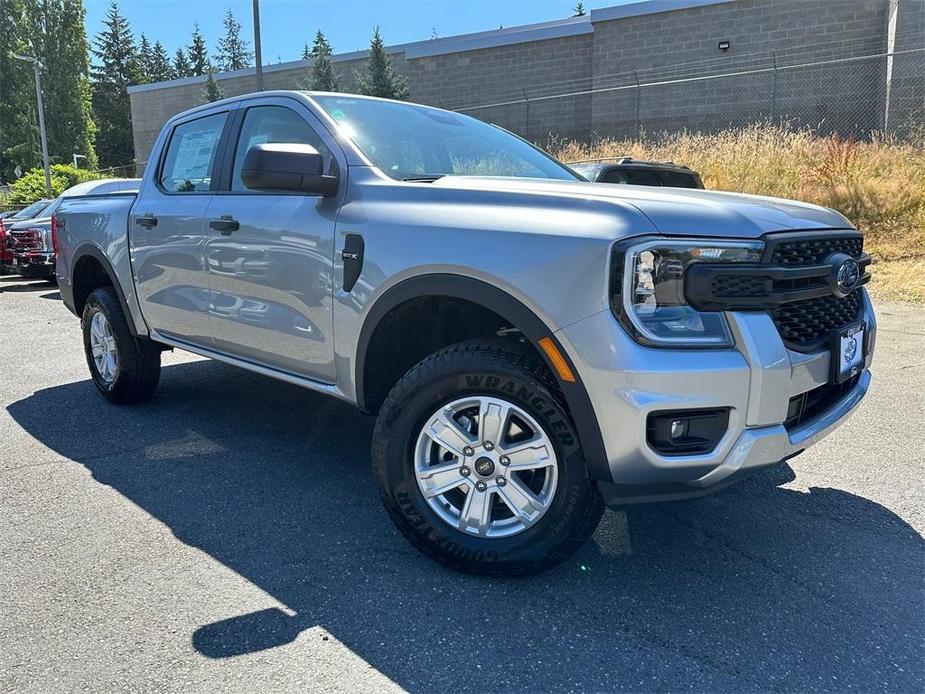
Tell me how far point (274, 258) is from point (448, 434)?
1.34m

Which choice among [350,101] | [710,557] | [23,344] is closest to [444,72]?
[23,344]

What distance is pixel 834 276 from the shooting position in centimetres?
259

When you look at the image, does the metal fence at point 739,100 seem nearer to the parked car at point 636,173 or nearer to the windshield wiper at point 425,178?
the parked car at point 636,173

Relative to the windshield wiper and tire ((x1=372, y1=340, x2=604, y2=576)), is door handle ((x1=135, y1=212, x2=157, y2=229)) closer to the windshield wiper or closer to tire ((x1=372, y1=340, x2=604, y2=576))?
the windshield wiper

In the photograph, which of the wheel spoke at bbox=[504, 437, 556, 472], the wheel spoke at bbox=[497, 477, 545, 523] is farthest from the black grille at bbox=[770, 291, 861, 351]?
the wheel spoke at bbox=[497, 477, 545, 523]

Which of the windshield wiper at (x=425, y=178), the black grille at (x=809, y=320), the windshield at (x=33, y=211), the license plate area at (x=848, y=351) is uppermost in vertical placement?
the windshield wiper at (x=425, y=178)

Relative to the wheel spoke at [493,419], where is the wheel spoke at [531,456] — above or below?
below

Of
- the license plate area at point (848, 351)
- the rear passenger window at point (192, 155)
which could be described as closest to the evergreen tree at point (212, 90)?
the rear passenger window at point (192, 155)

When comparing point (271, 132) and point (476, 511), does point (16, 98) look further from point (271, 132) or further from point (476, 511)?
point (476, 511)

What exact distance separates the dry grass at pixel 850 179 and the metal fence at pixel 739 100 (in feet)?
9.16

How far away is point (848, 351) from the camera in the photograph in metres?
2.74

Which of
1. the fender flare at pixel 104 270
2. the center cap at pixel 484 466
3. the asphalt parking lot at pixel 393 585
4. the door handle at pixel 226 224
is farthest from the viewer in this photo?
the fender flare at pixel 104 270

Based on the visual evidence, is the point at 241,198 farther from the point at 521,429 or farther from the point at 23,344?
the point at 23,344

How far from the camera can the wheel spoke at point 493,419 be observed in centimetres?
265
